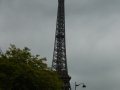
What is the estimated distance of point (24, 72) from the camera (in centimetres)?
8150

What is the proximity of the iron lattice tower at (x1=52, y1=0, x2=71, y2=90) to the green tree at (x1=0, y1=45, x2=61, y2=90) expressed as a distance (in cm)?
5494

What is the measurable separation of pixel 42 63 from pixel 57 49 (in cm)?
6886

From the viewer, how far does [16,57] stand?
8619 centimetres

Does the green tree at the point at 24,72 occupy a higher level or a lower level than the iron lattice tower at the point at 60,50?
lower

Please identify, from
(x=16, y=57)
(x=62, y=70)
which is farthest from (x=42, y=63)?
(x=62, y=70)

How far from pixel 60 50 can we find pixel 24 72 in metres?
74.3

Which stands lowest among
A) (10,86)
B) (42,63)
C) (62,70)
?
(10,86)

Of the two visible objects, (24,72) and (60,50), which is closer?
(24,72)

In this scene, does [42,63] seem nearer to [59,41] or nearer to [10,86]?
[10,86]

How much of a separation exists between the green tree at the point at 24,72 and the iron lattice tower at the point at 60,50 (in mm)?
54945

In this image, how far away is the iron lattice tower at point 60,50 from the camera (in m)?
149

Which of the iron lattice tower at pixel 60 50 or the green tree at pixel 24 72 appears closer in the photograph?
the green tree at pixel 24 72

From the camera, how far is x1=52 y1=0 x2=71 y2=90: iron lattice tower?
149 m

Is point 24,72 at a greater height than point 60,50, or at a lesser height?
lesser
